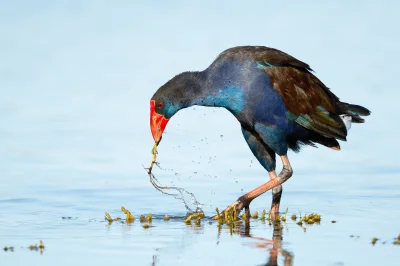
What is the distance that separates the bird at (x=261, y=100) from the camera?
34.8 ft

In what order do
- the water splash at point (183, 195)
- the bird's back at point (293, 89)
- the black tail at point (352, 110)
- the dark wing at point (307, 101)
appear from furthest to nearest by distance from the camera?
the black tail at point (352, 110)
the water splash at point (183, 195)
the dark wing at point (307, 101)
the bird's back at point (293, 89)

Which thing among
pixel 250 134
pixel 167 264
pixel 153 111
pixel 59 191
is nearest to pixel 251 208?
pixel 250 134

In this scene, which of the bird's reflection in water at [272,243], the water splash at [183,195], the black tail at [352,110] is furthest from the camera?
the black tail at [352,110]

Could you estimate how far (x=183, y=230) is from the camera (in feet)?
32.5

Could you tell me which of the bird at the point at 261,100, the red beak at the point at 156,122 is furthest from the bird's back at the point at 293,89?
the red beak at the point at 156,122

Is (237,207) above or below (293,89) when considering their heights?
below

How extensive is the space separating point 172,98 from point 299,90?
1.29m

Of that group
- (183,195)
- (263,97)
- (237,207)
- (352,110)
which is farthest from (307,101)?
(183,195)

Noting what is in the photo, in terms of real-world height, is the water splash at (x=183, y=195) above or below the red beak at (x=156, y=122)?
below

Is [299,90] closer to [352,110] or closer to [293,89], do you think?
[293,89]

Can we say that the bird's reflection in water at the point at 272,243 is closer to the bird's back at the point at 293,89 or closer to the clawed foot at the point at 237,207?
the clawed foot at the point at 237,207

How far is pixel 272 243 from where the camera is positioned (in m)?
8.95

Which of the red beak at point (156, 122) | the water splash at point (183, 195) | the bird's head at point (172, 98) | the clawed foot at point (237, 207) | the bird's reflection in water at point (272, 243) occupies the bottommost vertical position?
the bird's reflection in water at point (272, 243)

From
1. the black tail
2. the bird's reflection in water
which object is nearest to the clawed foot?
the bird's reflection in water
